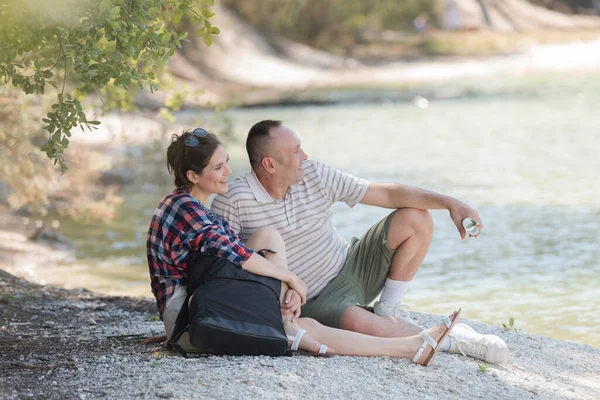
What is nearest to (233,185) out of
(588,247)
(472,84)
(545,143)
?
(588,247)

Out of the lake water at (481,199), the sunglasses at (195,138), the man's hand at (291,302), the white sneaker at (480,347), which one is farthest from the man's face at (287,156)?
the lake water at (481,199)

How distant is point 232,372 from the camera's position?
4.92m

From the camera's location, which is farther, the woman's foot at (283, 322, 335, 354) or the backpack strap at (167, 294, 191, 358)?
the woman's foot at (283, 322, 335, 354)

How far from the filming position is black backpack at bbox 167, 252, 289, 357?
16.7 ft

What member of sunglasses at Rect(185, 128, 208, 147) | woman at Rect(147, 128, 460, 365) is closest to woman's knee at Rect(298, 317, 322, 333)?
woman at Rect(147, 128, 460, 365)

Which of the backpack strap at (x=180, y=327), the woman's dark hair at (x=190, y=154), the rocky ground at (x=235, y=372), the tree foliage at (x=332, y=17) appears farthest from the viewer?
the tree foliage at (x=332, y=17)

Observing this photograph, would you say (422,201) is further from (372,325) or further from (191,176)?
(191,176)

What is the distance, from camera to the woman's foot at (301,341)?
5.39 metres

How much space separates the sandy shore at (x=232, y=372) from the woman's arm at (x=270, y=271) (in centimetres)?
40

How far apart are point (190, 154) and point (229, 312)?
97cm

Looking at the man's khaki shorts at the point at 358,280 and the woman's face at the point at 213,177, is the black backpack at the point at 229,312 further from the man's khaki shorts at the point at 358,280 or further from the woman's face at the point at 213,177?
the man's khaki shorts at the point at 358,280

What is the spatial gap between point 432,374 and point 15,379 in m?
2.28

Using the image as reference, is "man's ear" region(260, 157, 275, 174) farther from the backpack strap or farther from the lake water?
the lake water

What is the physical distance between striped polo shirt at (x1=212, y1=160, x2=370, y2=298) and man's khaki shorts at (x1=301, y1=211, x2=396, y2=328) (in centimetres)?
9
